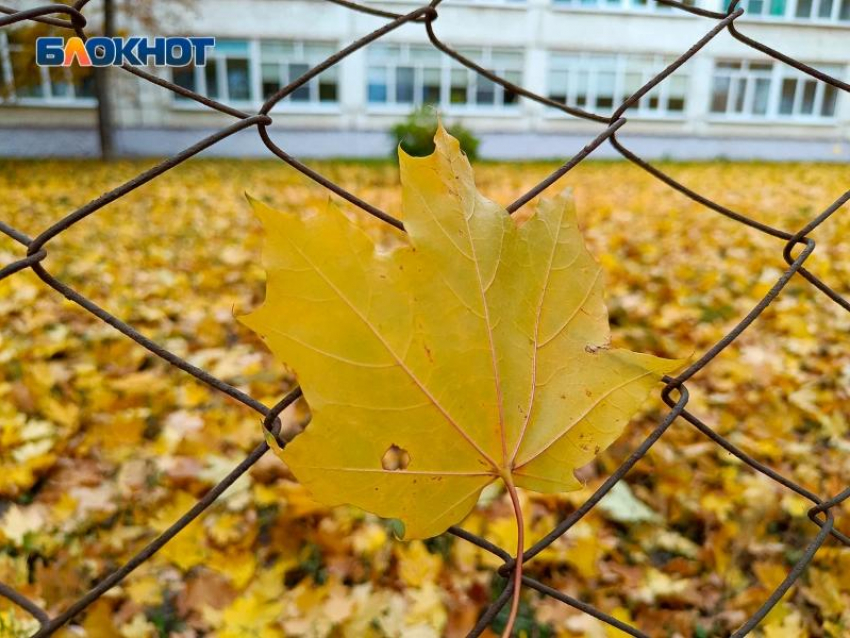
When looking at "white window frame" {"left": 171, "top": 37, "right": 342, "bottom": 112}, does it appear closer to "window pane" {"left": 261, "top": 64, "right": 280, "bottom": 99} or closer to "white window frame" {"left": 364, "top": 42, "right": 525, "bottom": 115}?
"window pane" {"left": 261, "top": 64, "right": 280, "bottom": 99}

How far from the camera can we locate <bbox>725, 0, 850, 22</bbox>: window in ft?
48.5

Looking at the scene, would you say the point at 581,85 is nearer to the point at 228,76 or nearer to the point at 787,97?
the point at 787,97

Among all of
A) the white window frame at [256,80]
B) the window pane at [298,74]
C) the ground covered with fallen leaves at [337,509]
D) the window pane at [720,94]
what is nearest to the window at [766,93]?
the window pane at [720,94]

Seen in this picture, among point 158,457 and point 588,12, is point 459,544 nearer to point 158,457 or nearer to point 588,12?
point 158,457

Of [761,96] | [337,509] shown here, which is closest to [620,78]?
[761,96]

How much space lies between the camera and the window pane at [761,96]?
1579 centimetres

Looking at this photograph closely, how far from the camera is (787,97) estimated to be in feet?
52.2

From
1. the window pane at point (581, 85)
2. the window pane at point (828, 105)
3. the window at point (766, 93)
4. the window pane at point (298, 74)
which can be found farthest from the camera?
the window pane at point (828, 105)

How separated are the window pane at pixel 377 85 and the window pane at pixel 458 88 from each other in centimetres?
154

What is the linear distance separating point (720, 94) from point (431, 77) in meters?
6.82

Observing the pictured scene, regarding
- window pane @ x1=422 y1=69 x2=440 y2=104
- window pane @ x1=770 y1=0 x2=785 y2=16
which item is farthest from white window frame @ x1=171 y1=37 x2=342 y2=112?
window pane @ x1=770 y1=0 x2=785 y2=16

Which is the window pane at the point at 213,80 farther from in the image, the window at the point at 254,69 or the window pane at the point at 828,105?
the window pane at the point at 828,105

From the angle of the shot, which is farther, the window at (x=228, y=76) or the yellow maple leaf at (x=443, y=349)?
the window at (x=228, y=76)

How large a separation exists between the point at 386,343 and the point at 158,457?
39.0 inches
